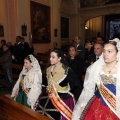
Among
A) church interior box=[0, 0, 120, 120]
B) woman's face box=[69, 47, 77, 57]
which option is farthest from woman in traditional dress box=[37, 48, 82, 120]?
church interior box=[0, 0, 120, 120]

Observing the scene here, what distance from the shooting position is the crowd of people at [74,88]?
2084mm

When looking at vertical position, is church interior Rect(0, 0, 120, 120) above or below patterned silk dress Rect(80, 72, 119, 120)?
above

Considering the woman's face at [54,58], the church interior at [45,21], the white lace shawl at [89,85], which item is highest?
the church interior at [45,21]

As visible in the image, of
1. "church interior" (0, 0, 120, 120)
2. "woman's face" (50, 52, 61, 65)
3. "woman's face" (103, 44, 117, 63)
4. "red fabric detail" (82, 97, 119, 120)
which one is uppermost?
"church interior" (0, 0, 120, 120)

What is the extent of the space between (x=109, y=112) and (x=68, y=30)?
40.6 ft

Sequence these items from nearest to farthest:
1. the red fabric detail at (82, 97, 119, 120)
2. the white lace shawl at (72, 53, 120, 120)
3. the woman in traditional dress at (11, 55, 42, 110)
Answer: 1. the red fabric detail at (82, 97, 119, 120)
2. the white lace shawl at (72, 53, 120, 120)
3. the woman in traditional dress at (11, 55, 42, 110)

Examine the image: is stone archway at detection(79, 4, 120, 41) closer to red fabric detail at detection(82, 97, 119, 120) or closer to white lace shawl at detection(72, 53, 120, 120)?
white lace shawl at detection(72, 53, 120, 120)

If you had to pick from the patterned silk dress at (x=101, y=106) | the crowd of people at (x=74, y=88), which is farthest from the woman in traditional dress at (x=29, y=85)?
the patterned silk dress at (x=101, y=106)

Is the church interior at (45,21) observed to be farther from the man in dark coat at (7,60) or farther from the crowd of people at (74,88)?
the crowd of people at (74,88)

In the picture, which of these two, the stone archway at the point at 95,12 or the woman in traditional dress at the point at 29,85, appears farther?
the stone archway at the point at 95,12

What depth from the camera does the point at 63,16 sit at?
13398 mm

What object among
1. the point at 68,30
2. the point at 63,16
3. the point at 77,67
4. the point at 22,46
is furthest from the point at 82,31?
the point at 77,67

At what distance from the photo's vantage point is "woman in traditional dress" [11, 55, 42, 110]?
10.2 feet

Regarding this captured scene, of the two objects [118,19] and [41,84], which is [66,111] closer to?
[41,84]
